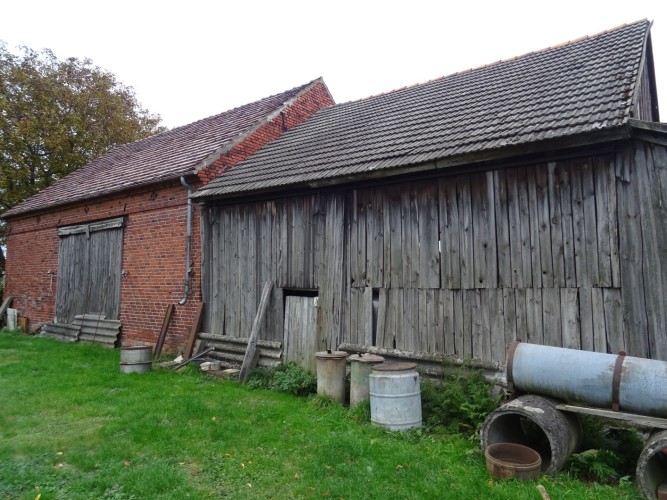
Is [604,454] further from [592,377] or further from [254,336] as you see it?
[254,336]

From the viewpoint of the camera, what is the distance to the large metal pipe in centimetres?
399

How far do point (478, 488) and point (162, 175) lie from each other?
9.73 meters

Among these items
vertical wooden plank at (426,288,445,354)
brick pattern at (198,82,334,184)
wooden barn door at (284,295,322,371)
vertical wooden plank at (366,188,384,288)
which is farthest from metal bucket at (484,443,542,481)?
brick pattern at (198,82,334,184)

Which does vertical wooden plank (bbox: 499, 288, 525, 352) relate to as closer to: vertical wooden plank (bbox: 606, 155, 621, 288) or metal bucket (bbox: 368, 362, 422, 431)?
vertical wooden plank (bbox: 606, 155, 621, 288)

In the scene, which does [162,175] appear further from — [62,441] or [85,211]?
[62,441]

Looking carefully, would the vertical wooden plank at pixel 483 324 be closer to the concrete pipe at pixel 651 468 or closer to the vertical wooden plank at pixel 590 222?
the vertical wooden plank at pixel 590 222

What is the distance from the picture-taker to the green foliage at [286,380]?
7301 millimetres

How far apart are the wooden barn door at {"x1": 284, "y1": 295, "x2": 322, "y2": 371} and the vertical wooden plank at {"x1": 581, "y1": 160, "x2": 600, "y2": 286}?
14.5 feet

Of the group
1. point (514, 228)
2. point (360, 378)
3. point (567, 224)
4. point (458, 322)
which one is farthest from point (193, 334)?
point (567, 224)

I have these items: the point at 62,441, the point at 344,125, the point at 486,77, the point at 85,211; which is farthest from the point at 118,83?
the point at 62,441

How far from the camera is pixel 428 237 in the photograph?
6.75 m

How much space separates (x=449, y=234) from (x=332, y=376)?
2.77 meters

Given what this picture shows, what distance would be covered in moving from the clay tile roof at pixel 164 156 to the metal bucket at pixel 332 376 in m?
5.78

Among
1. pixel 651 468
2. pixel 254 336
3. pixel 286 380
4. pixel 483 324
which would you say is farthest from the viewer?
pixel 254 336
